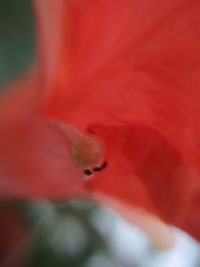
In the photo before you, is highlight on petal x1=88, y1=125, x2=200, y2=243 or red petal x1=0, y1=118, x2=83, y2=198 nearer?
red petal x1=0, y1=118, x2=83, y2=198

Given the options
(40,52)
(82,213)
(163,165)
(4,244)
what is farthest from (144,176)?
(82,213)

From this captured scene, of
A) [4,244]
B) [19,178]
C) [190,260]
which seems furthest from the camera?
[190,260]

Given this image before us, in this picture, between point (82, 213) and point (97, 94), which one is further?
point (82, 213)

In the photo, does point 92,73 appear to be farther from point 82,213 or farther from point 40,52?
point 82,213

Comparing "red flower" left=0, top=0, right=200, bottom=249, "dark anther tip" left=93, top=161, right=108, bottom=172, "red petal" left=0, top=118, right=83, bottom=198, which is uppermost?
"red flower" left=0, top=0, right=200, bottom=249

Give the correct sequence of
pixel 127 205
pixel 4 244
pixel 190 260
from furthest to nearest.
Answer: pixel 190 260 < pixel 4 244 < pixel 127 205

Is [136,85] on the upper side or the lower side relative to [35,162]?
upper

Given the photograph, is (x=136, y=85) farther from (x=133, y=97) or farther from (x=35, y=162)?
(x=35, y=162)

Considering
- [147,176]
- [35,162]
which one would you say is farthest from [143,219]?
[35,162]
